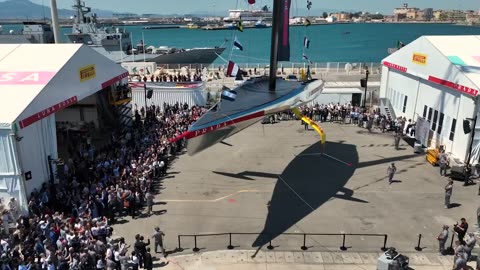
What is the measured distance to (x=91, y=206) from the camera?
53.5 ft

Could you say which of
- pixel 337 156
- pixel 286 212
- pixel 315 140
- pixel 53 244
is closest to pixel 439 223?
pixel 286 212

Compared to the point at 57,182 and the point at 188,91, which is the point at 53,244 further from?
the point at 188,91

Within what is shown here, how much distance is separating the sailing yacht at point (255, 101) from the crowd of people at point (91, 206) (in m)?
3.74

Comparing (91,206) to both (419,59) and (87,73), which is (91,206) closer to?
(87,73)

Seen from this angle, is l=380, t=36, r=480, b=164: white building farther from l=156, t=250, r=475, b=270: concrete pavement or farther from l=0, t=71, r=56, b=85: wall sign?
l=0, t=71, r=56, b=85: wall sign

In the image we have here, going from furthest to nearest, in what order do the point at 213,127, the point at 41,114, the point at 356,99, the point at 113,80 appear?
the point at 356,99, the point at 113,80, the point at 41,114, the point at 213,127

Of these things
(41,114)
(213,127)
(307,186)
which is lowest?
(307,186)

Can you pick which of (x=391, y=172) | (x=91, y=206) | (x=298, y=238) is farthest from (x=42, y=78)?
(x=391, y=172)

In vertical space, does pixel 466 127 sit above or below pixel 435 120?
above

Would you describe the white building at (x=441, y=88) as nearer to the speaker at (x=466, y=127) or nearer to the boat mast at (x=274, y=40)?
the speaker at (x=466, y=127)

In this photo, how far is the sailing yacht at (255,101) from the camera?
1634cm

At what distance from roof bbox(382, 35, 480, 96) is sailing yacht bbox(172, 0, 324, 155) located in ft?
25.2

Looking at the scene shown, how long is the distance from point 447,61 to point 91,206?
21.1m

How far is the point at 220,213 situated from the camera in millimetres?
17828
